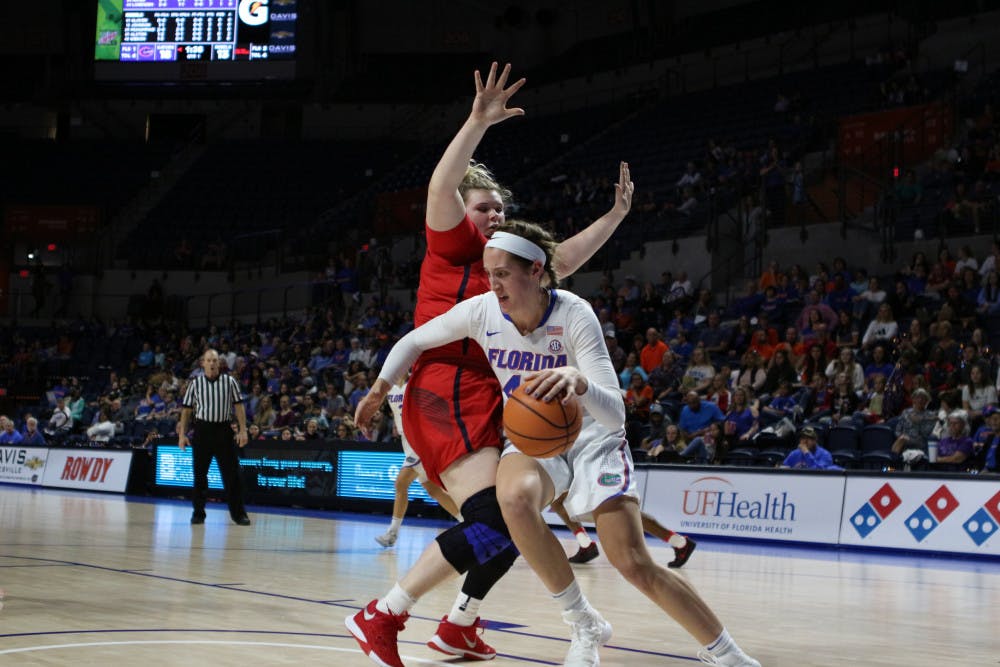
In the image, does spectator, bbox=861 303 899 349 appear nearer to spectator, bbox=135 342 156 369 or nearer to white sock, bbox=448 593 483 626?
white sock, bbox=448 593 483 626

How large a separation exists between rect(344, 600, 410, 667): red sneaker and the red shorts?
1.96 feet

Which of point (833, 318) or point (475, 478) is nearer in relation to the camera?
point (475, 478)

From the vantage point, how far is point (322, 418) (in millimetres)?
16984

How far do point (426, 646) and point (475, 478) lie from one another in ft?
3.15

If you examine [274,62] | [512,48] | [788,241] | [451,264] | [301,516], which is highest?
[512,48]

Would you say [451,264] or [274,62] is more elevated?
[274,62]

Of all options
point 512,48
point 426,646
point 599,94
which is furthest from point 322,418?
point 512,48

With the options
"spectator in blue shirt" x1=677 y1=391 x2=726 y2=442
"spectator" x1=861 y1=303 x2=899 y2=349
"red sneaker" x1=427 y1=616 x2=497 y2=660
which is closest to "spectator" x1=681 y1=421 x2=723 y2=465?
"spectator in blue shirt" x1=677 y1=391 x2=726 y2=442

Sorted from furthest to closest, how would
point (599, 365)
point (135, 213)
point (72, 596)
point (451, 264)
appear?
1. point (135, 213)
2. point (72, 596)
3. point (451, 264)
4. point (599, 365)

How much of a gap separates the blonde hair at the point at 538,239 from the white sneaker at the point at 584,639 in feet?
3.88

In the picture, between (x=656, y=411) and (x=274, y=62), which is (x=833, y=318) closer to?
(x=656, y=411)

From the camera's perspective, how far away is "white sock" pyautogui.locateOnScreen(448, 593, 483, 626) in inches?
183

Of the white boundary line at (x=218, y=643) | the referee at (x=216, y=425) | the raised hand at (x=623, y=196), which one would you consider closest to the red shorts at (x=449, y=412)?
the white boundary line at (x=218, y=643)

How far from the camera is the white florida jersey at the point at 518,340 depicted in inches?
165
